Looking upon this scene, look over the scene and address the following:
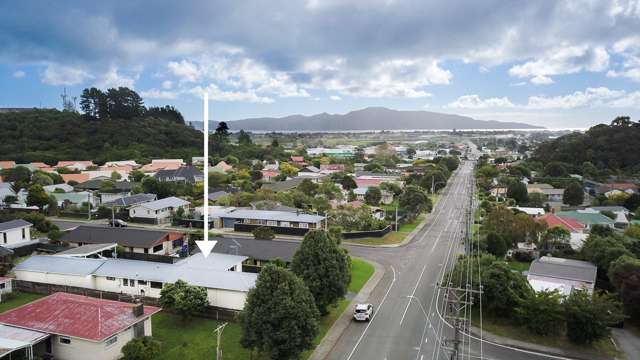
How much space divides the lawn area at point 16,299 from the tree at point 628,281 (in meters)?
29.9

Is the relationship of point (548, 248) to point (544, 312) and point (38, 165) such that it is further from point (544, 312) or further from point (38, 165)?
point (38, 165)

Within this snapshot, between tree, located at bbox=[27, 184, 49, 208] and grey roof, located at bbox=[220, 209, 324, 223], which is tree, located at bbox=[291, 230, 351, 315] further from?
tree, located at bbox=[27, 184, 49, 208]

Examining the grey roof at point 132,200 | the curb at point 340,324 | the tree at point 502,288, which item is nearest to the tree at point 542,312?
the tree at point 502,288

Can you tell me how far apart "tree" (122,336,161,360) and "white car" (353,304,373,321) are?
29.3ft

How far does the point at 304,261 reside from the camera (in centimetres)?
1978

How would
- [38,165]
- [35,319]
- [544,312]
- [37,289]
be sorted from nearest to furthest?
[35,319], [544,312], [37,289], [38,165]

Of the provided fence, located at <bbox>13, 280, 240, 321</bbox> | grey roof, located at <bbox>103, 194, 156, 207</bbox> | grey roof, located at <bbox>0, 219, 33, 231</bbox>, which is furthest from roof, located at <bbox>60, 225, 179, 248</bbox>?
grey roof, located at <bbox>103, 194, 156, 207</bbox>

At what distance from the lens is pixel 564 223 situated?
3688cm

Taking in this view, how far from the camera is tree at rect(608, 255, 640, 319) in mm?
20844

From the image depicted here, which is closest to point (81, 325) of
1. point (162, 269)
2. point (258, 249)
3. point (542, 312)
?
point (162, 269)

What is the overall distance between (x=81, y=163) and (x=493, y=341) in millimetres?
78539

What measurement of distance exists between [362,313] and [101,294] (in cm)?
1369

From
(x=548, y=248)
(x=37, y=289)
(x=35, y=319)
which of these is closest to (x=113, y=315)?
(x=35, y=319)

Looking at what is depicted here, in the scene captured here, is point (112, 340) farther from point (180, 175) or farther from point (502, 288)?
point (180, 175)
